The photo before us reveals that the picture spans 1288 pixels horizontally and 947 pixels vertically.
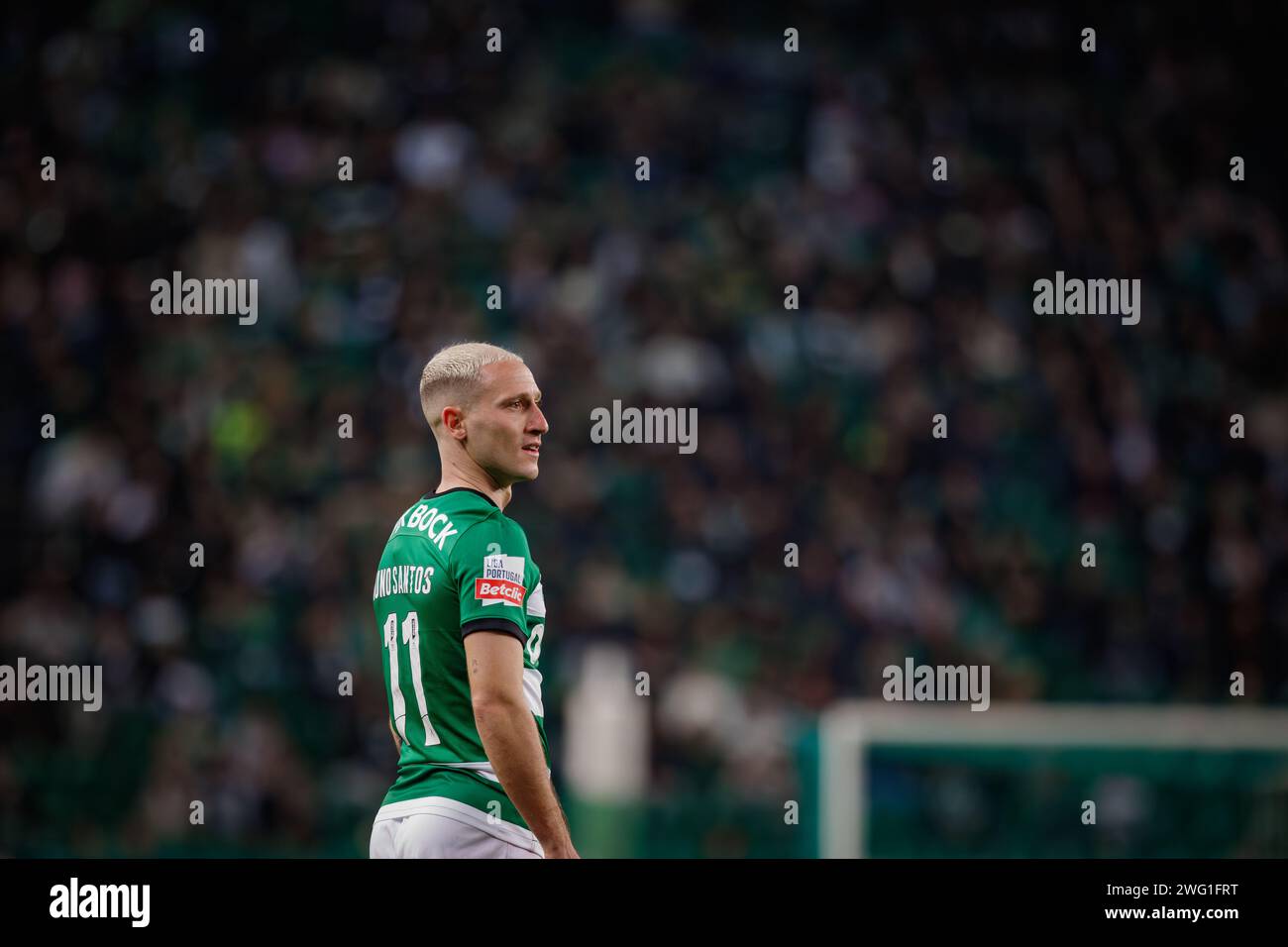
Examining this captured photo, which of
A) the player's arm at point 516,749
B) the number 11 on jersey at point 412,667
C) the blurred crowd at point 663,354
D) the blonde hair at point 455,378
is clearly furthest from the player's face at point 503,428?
the blurred crowd at point 663,354

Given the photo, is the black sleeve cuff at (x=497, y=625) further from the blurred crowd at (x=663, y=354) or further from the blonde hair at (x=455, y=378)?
the blurred crowd at (x=663, y=354)

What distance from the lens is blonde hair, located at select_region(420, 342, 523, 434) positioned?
3.60 m

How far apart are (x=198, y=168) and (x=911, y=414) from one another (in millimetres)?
4493

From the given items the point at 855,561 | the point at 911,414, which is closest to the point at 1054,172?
the point at 911,414

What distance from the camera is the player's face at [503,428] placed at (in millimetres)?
3568

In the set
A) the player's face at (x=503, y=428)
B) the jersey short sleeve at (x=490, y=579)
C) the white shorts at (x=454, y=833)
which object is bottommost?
the white shorts at (x=454, y=833)

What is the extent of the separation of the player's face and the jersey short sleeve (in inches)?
7.9

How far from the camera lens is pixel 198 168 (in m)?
9.63

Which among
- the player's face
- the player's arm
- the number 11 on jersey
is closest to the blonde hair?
the player's face

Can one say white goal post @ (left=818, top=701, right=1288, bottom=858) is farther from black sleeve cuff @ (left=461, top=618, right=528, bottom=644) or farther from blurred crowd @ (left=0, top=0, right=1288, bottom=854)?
black sleeve cuff @ (left=461, top=618, right=528, bottom=644)

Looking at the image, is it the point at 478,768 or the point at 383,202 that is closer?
the point at 478,768
